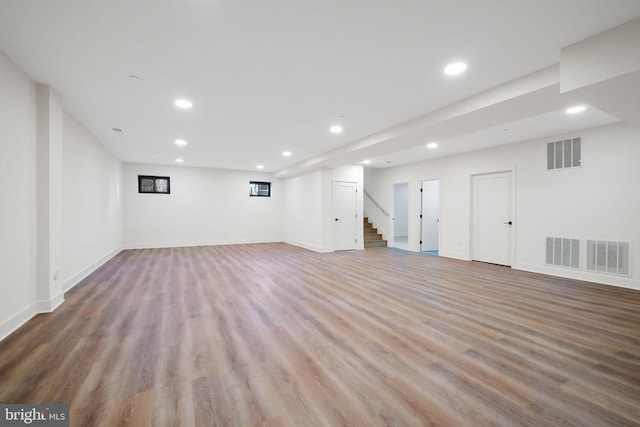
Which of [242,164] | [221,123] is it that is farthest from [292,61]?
[242,164]

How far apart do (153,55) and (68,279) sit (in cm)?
385

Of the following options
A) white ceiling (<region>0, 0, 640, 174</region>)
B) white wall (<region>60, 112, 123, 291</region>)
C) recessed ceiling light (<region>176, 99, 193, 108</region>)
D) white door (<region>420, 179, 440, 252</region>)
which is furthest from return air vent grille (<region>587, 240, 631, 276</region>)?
white wall (<region>60, 112, 123, 291</region>)

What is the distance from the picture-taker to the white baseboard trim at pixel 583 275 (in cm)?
457

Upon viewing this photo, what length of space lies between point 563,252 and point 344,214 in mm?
5464

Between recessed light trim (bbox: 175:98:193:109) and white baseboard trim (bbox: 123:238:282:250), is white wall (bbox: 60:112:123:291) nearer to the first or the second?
white baseboard trim (bbox: 123:238:282:250)

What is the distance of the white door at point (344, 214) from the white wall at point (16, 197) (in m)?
6.77

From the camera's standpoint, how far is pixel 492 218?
666 centimetres

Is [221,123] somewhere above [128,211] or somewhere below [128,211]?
above

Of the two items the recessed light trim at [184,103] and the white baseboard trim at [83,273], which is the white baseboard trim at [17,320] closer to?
the white baseboard trim at [83,273]

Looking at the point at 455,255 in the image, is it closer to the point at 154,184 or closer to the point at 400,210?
the point at 400,210

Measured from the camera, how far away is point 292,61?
9.07 ft

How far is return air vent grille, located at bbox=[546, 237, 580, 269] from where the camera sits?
203 inches

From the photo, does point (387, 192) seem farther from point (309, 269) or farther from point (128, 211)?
point (128, 211)

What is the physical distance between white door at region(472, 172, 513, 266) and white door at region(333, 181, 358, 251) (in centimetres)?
355
